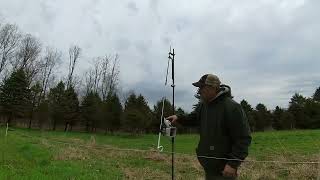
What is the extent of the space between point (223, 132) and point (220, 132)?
4 cm

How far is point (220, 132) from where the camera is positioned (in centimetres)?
602

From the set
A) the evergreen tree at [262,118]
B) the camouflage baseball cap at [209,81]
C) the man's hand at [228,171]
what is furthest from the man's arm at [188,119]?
the evergreen tree at [262,118]

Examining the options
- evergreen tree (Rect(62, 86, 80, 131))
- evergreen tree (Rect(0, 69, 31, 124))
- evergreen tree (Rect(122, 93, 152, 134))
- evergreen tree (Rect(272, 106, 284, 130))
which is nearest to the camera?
evergreen tree (Rect(122, 93, 152, 134))

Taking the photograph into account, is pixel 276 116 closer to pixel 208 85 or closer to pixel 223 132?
pixel 223 132

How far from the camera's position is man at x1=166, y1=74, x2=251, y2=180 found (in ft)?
18.9

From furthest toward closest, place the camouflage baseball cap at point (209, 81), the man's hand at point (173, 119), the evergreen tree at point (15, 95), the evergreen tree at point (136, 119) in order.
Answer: the evergreen tree at point (15, 95)
the evergreen tree at point (136, 119)
the man's hand at point (173, 119)
the camouflage baseball cap at point (209, 81)

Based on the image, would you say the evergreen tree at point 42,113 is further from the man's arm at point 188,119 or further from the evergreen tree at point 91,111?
the man's arm at point 188,119

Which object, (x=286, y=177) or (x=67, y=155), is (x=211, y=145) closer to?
(x=286, y=177)

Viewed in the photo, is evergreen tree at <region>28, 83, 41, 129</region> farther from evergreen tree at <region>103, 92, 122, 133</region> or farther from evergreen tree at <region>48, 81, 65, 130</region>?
evergreen tree at <region>103, 92, 122, 133</region>

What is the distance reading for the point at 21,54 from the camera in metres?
84.8

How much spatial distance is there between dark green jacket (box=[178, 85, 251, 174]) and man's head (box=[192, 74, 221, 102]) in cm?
9

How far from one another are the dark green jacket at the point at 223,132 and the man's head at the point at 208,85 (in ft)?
0.29

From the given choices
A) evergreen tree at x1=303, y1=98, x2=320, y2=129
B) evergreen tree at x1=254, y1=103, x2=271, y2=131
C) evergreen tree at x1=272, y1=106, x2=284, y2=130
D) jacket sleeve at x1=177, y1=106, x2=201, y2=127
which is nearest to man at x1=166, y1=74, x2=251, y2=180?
jacket sleeve at x1=177, y1=106, x2=201, y2=127

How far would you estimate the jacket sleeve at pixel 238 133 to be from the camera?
569cm
